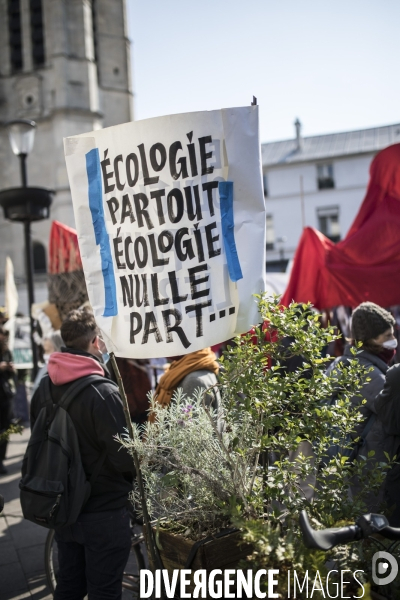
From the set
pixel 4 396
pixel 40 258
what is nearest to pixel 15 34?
pixel 40 258

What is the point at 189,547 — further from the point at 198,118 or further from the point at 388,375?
the point at 198,118

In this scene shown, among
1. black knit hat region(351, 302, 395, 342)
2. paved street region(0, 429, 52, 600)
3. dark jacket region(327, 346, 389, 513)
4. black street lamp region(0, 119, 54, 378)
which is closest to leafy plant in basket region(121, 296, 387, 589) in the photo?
dark jacket region(327, 346, 389, 513)

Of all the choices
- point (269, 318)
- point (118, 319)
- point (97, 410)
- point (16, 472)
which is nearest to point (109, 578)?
point (97, 410)

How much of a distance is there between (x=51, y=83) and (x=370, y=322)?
1561 inches

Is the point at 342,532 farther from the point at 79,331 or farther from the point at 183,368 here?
the point at 183,368

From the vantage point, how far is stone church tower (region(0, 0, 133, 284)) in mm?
38906

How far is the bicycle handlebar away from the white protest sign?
0.92 m

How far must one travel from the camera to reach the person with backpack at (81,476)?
116 inches

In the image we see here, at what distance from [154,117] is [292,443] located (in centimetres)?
134

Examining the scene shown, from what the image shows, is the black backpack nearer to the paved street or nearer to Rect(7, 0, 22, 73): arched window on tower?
the paved street

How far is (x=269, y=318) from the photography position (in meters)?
2.31

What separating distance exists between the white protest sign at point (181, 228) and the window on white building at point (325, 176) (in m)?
41.7

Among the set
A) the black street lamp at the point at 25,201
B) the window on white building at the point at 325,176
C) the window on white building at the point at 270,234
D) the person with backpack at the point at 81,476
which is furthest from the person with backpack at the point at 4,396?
the window on white building at the point at 325,176

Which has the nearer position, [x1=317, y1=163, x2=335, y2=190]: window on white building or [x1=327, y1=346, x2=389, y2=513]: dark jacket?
[x1=327, y1=346, x2=389, y2=513]: dark jacket
